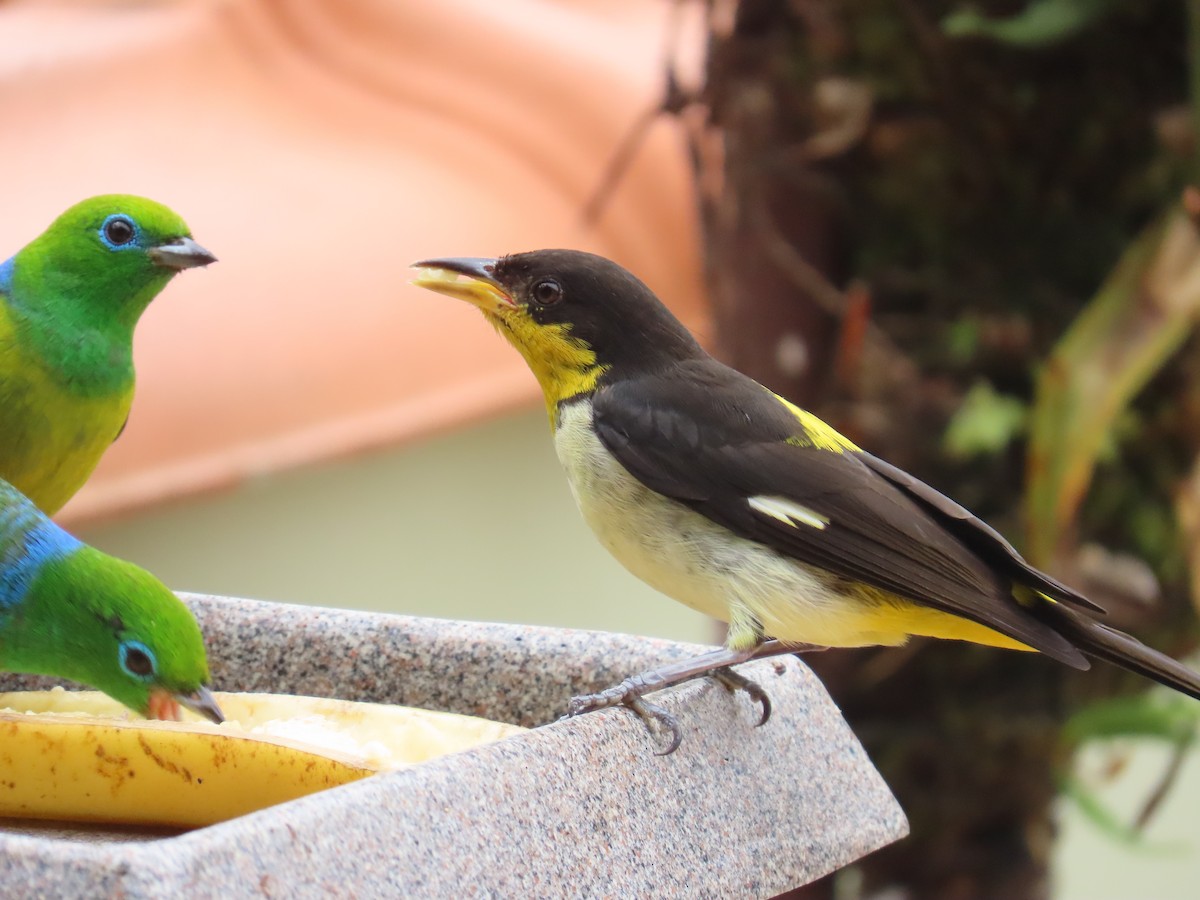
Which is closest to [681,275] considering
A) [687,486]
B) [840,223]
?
[840,223]

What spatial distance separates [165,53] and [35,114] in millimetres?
490

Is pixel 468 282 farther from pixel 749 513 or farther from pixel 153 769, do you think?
pixel 153 769

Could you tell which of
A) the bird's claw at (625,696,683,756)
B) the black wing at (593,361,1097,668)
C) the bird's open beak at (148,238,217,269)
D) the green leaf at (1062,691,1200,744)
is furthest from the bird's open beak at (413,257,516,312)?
the green leaf at (1062,691,1200,744)

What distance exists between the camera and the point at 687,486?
7.65 feet

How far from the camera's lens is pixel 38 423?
2406mm

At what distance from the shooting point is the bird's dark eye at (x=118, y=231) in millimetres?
2424

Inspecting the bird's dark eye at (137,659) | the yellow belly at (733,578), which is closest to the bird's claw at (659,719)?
the yellow belly at (733,578)

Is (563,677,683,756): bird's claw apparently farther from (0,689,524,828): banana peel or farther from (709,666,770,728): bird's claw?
(0,689,524,828): banana peel

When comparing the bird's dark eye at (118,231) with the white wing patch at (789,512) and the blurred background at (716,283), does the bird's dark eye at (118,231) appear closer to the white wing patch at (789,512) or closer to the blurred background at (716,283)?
the white wing patch at (789,512)

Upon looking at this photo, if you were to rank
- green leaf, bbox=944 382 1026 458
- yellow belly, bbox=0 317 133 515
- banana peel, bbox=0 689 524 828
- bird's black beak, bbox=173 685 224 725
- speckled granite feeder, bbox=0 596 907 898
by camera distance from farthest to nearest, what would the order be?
green leaf, bbox=944 382 1026 458 → yellow belly, bbox=0 317 133 515 → bird's black beak, bbox=173 685 224 725 → banana peel, bbox=0 689 524 828 → speckled granite feeder, bbox=0 596 907 898

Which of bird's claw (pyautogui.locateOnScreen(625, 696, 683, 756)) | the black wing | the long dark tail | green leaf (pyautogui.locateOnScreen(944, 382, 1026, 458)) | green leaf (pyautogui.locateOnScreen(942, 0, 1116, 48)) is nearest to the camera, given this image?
bird's claw (pyautogui.locateOnScreen(625, 696, 683, 756))

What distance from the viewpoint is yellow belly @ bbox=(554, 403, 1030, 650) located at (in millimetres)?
2281

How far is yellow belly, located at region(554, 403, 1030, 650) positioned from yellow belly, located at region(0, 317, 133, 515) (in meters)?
0.74

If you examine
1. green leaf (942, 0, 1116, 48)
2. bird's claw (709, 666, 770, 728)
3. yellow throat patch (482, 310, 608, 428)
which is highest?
green leaf (942, 0, 1116, 48)
